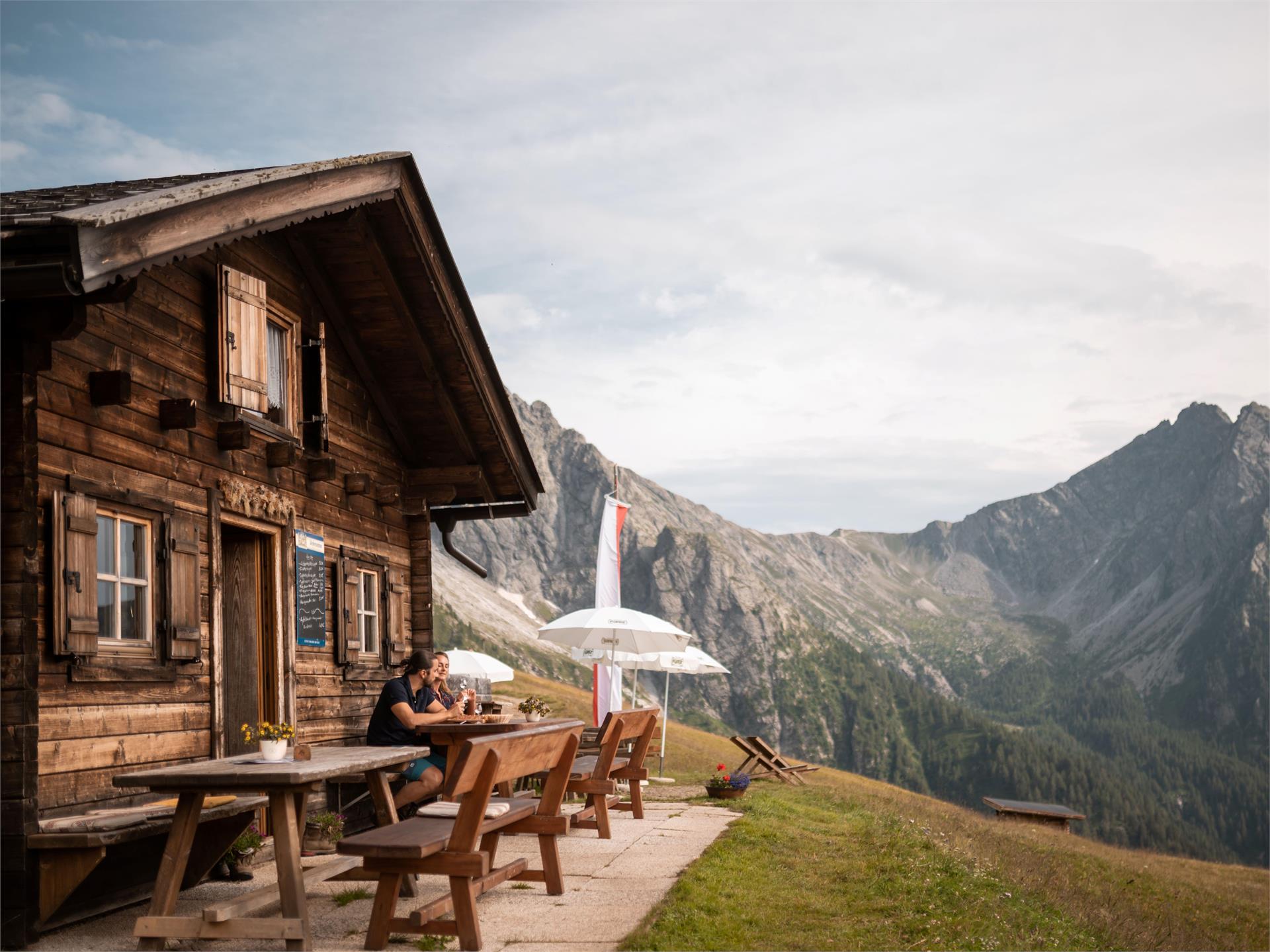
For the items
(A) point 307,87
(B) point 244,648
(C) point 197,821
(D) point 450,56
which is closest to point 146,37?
(A) point 307,87

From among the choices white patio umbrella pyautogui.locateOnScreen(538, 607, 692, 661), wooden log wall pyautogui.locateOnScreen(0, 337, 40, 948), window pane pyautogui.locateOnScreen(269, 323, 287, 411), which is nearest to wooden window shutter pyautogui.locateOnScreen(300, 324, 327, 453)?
window pane pyautogui.locateOnScreen(269, 323, 287, 411)

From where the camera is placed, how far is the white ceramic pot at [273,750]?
252 inches

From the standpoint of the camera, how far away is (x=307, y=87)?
11.0 metres

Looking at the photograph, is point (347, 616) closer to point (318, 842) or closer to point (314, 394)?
point (314, 394)

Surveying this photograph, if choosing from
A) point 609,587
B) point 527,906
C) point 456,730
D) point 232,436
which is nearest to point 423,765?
point 456,730

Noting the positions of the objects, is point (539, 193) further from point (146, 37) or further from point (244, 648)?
point (244, 648)

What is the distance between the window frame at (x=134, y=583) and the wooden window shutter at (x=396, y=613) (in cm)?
449

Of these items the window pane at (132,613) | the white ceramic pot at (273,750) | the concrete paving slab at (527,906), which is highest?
the window pane at (132,613)

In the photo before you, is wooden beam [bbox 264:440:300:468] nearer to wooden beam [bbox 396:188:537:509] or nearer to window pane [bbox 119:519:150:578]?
window pane [bbox 119:519:150:578]

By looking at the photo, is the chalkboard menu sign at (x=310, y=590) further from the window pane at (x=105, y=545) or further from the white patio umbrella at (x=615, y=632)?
the white patio umbrella at (x=615, y=632)

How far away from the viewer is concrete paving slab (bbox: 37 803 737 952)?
6223mm

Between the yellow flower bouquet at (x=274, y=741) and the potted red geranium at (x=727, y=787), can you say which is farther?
the potted red geranium at (x=727, y=787)

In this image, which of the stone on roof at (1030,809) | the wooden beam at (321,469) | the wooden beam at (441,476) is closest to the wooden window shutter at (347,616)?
the wooden beam at (321,469)

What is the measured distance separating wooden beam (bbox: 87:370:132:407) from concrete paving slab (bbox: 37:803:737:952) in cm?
309
